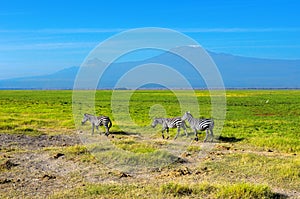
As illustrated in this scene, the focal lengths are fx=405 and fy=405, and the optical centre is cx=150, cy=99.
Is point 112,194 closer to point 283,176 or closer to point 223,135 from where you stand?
point 283,176

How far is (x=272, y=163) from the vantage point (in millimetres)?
15383

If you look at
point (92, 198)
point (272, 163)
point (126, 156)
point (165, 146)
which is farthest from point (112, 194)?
point (165, 146)

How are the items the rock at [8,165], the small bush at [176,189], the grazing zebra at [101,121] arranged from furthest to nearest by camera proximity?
1. the grazing zebra at [101,121]
2. the rock at [8,165]
3. the small bush at [176,189]

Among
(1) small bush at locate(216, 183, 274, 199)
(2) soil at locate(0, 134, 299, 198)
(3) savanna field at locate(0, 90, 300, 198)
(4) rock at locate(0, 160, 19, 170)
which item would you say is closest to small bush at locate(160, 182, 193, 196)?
(3) savanna field at locate(0, 90, 300, 198)

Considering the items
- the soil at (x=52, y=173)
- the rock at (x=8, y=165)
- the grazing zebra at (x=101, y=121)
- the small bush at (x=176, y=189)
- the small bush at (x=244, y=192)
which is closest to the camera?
the small bush at (x=244, y=192)

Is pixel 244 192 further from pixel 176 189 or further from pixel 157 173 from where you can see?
pixel 157 173

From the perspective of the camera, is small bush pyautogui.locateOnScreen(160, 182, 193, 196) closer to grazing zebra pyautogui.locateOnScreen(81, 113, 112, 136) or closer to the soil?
the soil

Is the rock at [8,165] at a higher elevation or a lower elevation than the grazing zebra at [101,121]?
lower

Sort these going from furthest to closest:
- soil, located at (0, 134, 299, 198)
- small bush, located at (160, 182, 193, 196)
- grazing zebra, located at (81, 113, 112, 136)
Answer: grazing zebra, located at (81, 113, 112, 136) → soil, located at (0, 134, 299, 198) → small bush, located at (160, 182, 193, 196)

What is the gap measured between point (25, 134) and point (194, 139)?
10106mm

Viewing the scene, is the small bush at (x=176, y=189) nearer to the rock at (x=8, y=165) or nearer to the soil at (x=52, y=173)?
the soil at (x=52, y=173)

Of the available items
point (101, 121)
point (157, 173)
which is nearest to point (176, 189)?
point (157, 173)

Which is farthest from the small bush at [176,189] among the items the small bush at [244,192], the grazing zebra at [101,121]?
the grazing zebra at [101,121]

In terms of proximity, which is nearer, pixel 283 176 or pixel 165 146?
pixel 283 176
